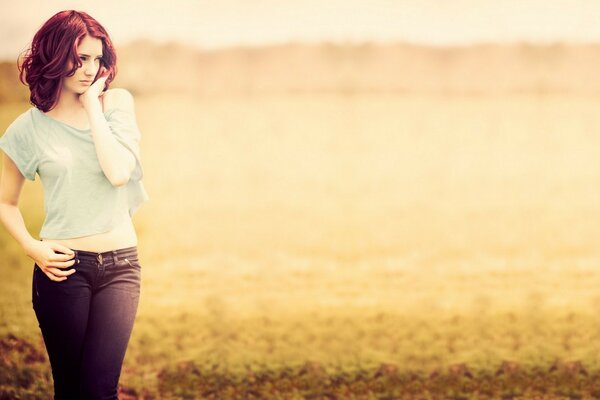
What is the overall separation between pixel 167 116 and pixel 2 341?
336 inches

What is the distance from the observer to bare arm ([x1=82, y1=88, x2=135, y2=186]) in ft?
8.25

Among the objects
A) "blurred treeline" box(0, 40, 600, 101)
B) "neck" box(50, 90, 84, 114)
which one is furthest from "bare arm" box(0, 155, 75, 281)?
"blurred treeline" box(0, 40, 600, 101)

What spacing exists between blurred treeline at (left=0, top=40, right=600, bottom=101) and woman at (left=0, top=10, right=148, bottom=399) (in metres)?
6.28

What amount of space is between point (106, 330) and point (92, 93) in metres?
0.97

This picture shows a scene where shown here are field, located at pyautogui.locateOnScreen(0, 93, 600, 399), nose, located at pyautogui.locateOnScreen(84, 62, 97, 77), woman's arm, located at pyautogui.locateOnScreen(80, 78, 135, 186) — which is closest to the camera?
woman's arm, located at pyautogui.locateOnScreen(80, 78, 135, 186)

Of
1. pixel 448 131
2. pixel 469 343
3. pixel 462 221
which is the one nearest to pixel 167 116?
pixel 448 131

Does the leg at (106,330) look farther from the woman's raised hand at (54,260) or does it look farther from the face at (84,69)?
the face at (84,69)

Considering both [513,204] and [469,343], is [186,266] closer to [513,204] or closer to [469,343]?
[469,343]

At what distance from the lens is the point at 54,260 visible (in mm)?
2527

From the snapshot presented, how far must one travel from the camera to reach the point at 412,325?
544cm

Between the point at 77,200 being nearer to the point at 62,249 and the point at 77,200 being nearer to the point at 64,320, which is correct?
the point at 62,249

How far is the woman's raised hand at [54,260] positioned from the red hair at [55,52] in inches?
22.6

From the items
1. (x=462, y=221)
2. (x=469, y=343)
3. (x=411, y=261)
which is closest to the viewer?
(x=469, y=343)

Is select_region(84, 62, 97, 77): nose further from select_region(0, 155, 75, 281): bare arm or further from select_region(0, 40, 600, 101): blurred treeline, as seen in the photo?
select_region(0, 40, 600, 101): blurred treeline
